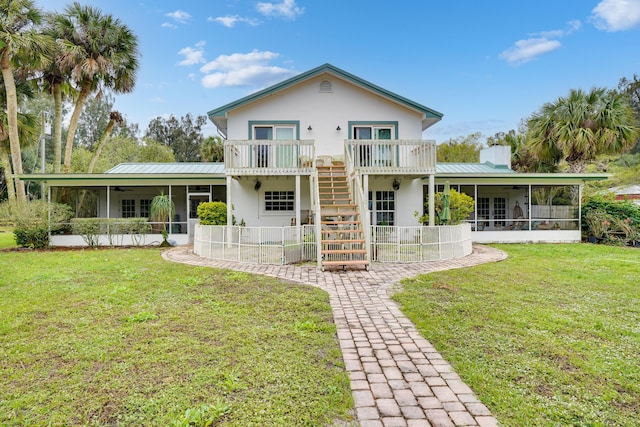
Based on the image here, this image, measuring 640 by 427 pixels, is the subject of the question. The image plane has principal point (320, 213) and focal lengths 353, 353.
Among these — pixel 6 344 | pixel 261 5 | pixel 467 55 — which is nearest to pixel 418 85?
pixel 467 55

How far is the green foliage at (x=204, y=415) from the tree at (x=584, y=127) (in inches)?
817

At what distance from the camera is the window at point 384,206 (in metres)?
15.4

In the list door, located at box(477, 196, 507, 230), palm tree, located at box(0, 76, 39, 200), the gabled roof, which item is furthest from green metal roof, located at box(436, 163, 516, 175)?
palm tree, located at box(0, 76, 39, 200)

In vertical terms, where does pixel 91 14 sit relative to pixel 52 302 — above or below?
above

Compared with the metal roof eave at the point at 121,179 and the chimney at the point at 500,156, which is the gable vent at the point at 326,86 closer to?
the metal roof eave at the point at 121,179

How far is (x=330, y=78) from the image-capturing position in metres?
15.0

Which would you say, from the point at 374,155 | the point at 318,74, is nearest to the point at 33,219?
the point at 318,74

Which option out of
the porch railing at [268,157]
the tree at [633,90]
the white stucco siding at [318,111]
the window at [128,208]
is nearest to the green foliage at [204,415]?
the porch railing at [268,157]

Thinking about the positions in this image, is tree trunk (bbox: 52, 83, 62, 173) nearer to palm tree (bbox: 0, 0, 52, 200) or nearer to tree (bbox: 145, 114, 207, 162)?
palm tree (bbox: 0, 0, 52, 200)

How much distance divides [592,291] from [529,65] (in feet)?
83.9

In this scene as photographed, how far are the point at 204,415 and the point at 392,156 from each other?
1179 centimetres

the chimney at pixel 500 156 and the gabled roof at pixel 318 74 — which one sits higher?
the gabled roof at pixel 318 74

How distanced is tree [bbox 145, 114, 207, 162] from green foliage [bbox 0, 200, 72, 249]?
35.0m

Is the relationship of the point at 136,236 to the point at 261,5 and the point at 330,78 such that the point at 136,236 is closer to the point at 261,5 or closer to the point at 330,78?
the point at 330,78
